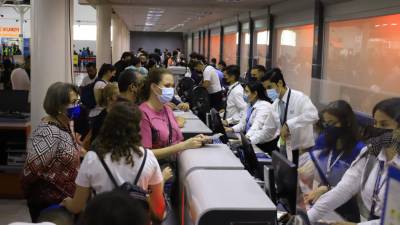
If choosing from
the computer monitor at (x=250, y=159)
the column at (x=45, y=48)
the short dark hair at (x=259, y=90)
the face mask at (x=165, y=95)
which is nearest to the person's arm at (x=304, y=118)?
the short dark hair at (x=259, y=90)

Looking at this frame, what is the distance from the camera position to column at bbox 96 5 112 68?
647 inches

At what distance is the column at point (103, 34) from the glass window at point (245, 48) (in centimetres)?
496

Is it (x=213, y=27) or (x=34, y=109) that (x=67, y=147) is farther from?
(x=213, y=27)

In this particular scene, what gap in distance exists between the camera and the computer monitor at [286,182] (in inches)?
90.3

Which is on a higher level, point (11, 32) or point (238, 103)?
point (11, 32)

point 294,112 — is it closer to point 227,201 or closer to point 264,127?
point 264,127

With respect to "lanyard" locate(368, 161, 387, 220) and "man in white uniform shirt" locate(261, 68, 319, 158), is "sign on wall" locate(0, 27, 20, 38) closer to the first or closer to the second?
"man in white uniform shirt" locate(261, 68, 319, 158)

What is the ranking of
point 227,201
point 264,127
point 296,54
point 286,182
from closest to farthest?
point 227,201 < point 286,182 < point 264,127 < point 296,54

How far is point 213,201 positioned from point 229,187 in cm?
22

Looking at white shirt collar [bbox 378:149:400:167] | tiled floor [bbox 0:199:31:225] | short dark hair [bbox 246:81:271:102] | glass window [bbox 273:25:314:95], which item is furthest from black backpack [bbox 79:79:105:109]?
glass window [bbox 273:25:314:95]

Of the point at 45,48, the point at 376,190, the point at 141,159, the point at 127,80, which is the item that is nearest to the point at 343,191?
the point at 376,190

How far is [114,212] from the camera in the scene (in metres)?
1.38

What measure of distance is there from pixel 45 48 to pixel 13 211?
6.88ft

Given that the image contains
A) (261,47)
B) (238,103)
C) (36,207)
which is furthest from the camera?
(261,47)
